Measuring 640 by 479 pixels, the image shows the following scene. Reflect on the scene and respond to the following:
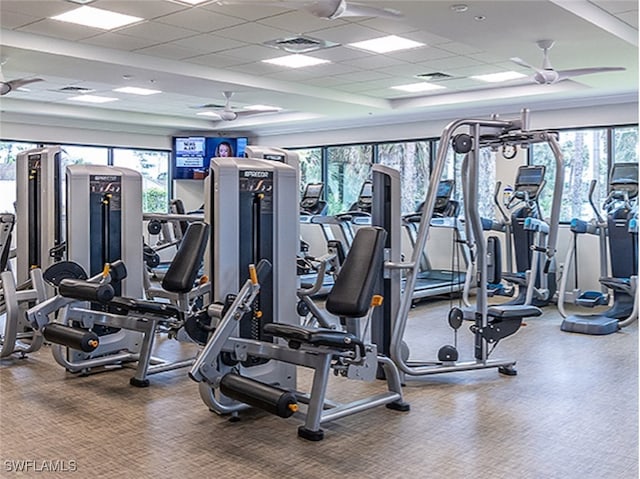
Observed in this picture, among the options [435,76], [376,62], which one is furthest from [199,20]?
[435,76]

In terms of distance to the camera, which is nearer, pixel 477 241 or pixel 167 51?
pixel 477 241

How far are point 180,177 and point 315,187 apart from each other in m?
3.74

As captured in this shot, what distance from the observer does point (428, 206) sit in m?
4.44

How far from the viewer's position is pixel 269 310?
417 centimetres

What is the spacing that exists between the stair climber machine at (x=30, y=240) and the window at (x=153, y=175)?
6.52 metres

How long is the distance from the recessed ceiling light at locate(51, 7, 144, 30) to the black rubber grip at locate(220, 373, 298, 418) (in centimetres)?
323

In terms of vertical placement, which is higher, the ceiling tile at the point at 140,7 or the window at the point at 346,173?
the ceiling tile at the point at 140,7

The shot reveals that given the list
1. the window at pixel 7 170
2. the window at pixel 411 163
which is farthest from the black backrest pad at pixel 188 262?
the window at pixel 7 170

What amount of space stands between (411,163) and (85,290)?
7.31 m

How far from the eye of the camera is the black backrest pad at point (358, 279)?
142 inches

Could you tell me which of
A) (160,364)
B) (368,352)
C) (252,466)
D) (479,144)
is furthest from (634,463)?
(160,364)

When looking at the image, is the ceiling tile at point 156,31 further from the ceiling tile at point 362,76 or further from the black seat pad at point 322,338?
the black seat pad at point 322,338

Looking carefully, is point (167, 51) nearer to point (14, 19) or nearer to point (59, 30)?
point (59, 30)

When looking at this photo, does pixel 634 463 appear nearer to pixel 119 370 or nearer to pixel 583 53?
pixel 119 370
